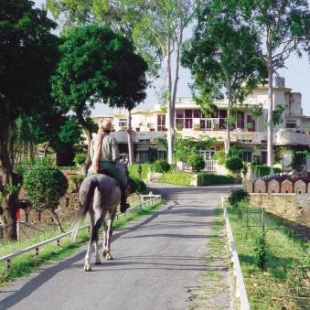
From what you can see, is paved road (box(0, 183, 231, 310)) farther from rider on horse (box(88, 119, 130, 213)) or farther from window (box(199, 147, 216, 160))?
window (box(199, 147, 216, 160))


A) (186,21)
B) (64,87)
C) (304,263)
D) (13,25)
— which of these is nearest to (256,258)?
(304,263)

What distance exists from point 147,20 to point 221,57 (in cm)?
690

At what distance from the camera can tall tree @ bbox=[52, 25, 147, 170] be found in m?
40.6

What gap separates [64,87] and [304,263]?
29.1 meters

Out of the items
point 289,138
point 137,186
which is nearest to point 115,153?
point 137,186

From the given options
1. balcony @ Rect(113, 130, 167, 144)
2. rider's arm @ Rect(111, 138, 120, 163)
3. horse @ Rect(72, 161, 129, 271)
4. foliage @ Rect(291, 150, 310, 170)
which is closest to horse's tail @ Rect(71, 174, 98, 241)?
horse @ Rect(72, 161, 129, 271)

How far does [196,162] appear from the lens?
5850cm

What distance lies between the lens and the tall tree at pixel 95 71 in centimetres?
4056

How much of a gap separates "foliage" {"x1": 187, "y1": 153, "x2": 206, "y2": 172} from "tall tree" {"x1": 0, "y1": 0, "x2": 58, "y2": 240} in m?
32.2

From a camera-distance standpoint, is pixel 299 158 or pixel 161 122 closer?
pixel 299 158

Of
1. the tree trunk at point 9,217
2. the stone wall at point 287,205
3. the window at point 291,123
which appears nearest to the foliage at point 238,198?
the stone wall at point 287,205

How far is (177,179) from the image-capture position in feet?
186

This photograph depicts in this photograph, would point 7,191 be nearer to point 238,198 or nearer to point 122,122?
point 238,198

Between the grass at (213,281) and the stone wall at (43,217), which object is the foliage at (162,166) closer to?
the stone wall at (43,217)
